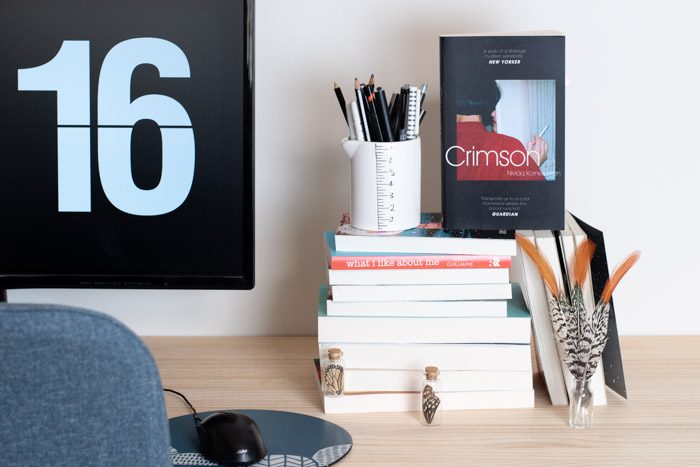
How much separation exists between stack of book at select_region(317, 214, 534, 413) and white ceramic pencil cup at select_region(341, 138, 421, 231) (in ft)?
0.15

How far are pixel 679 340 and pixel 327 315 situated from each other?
24.0 inches

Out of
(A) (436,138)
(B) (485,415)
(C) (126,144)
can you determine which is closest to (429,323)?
(B) (485,415)

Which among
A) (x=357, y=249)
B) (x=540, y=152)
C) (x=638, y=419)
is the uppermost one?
(x=540, y=152)

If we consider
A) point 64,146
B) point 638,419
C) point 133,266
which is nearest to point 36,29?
point 64,146

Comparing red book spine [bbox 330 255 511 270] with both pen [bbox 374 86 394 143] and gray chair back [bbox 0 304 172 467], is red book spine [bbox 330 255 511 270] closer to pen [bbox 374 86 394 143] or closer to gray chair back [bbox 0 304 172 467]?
pen [bbox 374 86 394 143]

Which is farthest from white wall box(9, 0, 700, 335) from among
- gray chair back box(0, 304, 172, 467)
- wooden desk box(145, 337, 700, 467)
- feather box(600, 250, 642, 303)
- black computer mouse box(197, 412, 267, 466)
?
gray chair back box(0, 304, 172, 467)

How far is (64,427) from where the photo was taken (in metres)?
0.62

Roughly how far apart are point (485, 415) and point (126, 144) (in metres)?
0.60

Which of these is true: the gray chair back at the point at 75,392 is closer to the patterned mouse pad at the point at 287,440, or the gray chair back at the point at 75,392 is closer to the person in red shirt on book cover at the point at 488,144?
the patterned mouse pad at the point at 287,440

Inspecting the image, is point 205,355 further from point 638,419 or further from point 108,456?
point 108,456

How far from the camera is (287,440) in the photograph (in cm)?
107

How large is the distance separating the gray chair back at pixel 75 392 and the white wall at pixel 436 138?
2.74ft

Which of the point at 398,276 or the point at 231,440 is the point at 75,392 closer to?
the point at 231,440

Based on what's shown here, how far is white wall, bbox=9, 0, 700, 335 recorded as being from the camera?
1.41m
